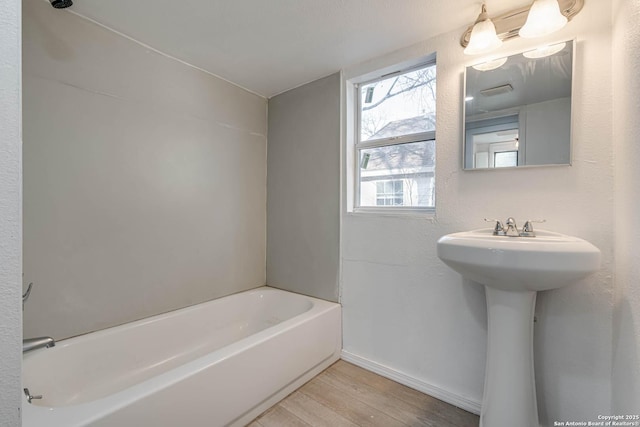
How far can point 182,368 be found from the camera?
122cm

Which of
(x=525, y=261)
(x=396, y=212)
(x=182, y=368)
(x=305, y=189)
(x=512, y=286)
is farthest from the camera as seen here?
(x=305, y=189)

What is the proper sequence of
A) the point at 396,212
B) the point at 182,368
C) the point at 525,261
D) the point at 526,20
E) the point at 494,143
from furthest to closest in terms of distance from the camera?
1. the point at 396,212
2. the point at 494,143
3. the point at 526,20
4. the point at 182,368
5. the point at 525,261

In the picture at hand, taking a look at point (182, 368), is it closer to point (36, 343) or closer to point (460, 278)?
point (36, 343)

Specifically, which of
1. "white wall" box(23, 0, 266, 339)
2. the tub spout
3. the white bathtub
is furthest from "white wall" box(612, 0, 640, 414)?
the tub spout

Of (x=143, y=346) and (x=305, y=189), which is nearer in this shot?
(x=143, y=346)

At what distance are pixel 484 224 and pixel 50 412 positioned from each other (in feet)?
6.62

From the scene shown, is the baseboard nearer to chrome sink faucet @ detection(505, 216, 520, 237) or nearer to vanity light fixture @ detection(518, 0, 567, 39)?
chrome sink faucet @ detection(505, 216, 520, 237)

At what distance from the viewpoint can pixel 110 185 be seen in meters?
1.63

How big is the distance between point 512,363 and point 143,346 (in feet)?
6.56

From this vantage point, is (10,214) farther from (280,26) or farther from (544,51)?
(544,51)

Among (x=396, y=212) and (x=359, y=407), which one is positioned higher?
(x=396, y=212)

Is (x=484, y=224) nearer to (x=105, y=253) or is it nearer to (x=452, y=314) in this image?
(x=452, y=314)

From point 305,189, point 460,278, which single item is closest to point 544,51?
point 460,278

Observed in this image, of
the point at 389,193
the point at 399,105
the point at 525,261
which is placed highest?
the point at 399,105
